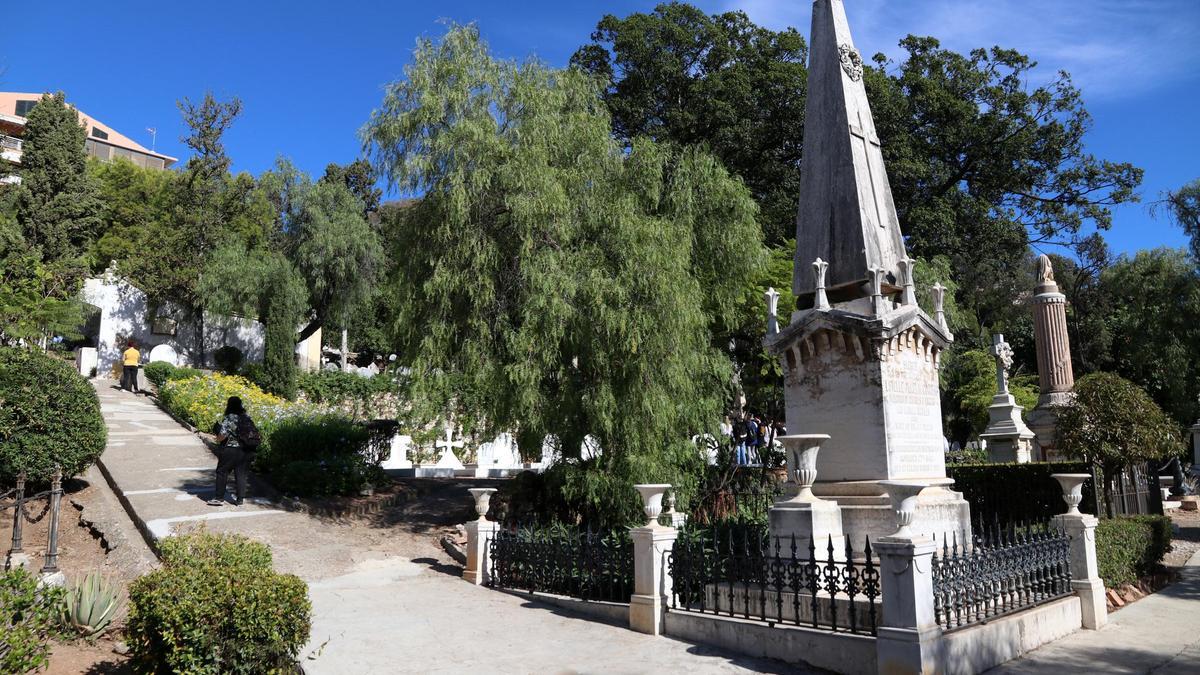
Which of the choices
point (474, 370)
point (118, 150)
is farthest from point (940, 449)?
point (118, 150)

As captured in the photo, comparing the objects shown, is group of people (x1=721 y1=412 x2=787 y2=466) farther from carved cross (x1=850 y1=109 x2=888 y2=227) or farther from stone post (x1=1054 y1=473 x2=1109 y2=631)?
stone post (x1=1054 y1=473 x2=1109 y2=631)

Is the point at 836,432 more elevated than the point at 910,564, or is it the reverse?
the point at 836,432

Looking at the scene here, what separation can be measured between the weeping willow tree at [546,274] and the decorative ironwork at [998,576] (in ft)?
16.5

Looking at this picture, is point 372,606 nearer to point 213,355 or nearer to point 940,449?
point 940,449

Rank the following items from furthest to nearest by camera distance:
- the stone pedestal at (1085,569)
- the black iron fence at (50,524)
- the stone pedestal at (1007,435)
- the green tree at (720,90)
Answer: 1. the green tree at (720,90)
2. the stone pedestal at (1007,435)
3. the black iron fence at (50,524)
4. the stone pedestal at (1085,569)

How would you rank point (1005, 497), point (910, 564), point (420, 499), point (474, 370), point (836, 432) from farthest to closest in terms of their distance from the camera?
point (420, 499) → point (1005, 497) → point (474, 370) → point (836, 432) → point (910, 564)

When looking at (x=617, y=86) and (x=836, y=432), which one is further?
(x=617, y=86)

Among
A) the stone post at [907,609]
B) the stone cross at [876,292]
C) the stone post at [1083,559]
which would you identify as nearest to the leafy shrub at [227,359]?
the stone cross at [876,292]

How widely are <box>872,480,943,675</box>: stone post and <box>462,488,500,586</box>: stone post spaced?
19.8ft

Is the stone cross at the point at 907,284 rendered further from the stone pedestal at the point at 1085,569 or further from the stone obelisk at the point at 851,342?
the stone pedestal at the point at 1085,569

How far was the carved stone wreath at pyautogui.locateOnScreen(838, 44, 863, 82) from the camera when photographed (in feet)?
33.8

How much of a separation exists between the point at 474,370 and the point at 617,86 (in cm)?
2128

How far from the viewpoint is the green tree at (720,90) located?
28.2 metres

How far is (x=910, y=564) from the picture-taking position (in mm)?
6164
